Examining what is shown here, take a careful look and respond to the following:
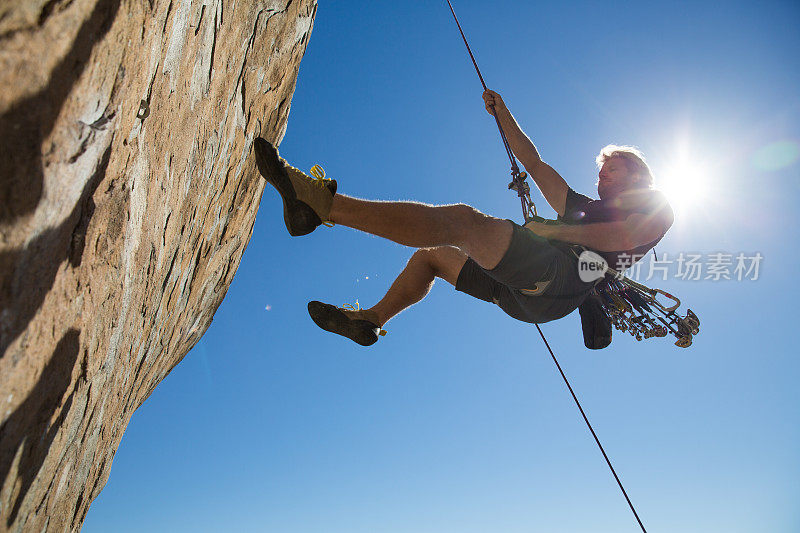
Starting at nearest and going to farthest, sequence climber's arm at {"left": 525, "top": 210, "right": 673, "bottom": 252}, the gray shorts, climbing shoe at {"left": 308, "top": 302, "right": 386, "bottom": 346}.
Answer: the gray shorts, climber's arm at {"left": 525, "top": 210, "right": 673, "bottom": 252}, climbing shoe at {"left": 308, "top": 302, "right": 386, "bottom": 346}

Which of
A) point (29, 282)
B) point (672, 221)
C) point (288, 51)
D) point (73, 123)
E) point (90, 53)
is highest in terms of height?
point (288, 51)

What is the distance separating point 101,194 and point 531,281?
5.72ft

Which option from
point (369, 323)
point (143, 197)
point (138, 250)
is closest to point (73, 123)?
point (143, 197)

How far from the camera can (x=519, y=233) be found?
1934 millimetres

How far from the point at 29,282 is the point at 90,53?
635mm

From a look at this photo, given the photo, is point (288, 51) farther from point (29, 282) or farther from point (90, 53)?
point (29, 282)

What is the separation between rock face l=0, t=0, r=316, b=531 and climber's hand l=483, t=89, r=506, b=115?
1405mm

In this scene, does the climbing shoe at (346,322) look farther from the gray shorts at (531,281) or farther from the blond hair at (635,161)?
the blond hair at (635,161)

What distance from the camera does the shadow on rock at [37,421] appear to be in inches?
53.0

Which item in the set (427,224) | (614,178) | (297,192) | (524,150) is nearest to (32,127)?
(297,192)

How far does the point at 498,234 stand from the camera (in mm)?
1899

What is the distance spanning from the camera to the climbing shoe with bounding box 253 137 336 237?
1.85 metres

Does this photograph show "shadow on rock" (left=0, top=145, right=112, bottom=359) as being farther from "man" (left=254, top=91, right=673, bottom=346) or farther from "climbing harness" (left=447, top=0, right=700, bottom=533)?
"climbing harness" (left=447, top=0, right=700, bottom=533)

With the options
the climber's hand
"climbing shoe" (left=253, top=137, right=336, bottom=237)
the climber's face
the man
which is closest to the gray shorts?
the man
